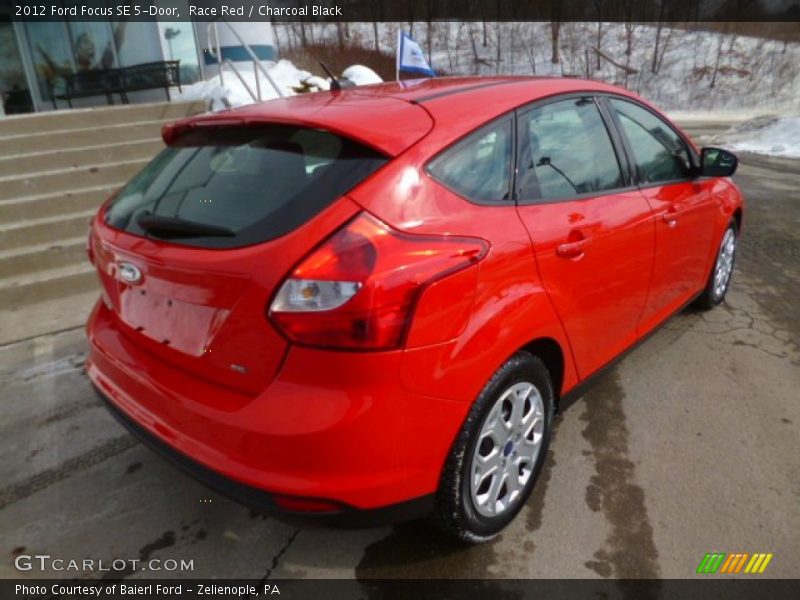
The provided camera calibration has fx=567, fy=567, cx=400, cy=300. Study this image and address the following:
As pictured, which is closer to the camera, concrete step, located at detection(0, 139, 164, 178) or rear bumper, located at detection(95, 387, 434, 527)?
rear bumper, located at detection(95, 387, 434, 527)

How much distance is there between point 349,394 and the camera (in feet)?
5.27

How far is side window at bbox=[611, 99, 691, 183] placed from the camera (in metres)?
2.89

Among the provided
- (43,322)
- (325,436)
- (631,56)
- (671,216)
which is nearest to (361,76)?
(43,322)

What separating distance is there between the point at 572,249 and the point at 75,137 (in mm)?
6598

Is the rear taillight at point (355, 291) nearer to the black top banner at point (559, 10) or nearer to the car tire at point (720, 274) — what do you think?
the car tire at point (720, 274)

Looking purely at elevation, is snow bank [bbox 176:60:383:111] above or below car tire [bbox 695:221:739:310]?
above

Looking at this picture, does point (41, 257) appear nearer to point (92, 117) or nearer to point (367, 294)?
point (92, 117)

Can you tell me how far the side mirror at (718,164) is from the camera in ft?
11.0

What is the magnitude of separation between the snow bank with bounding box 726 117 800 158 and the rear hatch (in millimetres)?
14115

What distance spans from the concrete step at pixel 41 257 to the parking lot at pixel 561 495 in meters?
1.75

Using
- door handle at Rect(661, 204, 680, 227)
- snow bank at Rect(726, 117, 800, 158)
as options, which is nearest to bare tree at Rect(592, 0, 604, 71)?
snow bank at Rect(726, 117, 800, 158)

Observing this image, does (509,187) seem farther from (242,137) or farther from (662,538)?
(662,538)

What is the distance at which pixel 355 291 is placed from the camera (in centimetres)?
157

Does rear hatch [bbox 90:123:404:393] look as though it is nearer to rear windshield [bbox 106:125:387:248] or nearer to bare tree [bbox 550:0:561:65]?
rear windshield [bbox 106:125:387:248]
